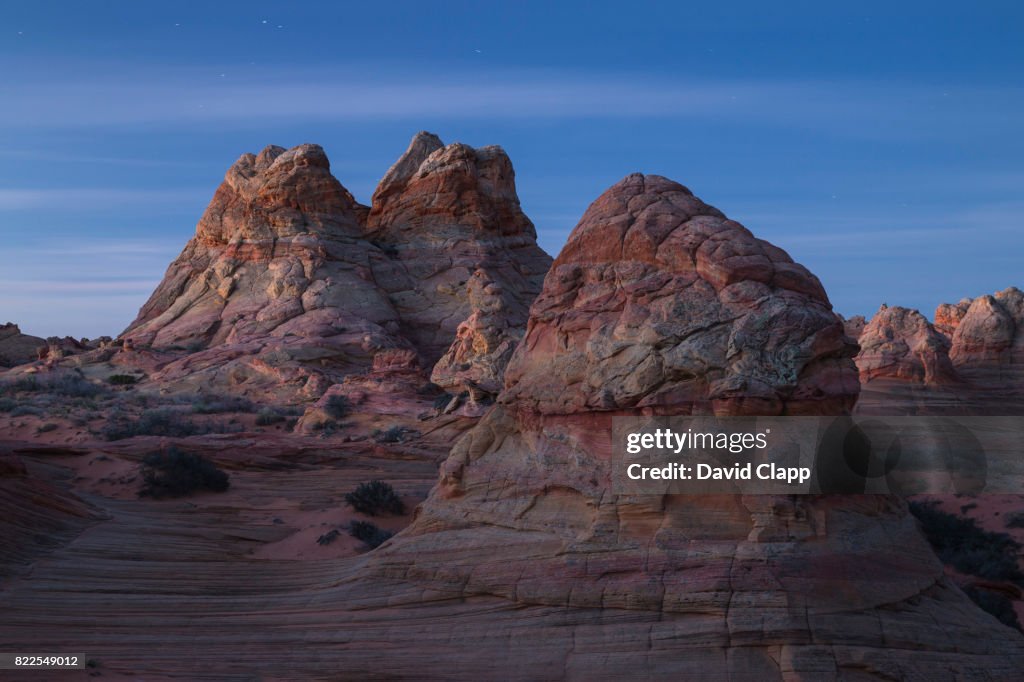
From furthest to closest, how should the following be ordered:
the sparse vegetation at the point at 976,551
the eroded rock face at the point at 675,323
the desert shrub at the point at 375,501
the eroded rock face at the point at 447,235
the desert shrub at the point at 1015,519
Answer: the eroded rock face at the point at 447,235
the desert shrub at the point at 1015,519
the desert shrub at the point at 375,501
the sparse vegetation at the point at 976,551
the eroded rock face at the point at 675,323

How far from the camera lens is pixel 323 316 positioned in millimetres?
41812

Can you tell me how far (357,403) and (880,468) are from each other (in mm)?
20133

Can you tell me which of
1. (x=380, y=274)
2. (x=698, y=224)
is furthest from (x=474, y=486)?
(x=380, y=274)

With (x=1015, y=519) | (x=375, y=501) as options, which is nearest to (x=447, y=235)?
(x=375, y=501)

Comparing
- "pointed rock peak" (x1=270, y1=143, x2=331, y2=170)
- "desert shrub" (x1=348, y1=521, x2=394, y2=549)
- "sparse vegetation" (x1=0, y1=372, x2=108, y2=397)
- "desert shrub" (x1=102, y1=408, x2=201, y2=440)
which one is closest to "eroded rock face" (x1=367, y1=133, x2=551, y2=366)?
"pointed rock peak" (x1=270, y1=143, x2=331, y2=170)

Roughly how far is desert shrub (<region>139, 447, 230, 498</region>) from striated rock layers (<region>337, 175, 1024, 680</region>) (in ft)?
30.0

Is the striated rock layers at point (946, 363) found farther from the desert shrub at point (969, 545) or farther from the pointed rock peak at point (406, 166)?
the pointed rock peak at point (406, 166)

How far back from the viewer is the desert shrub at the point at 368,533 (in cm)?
1502

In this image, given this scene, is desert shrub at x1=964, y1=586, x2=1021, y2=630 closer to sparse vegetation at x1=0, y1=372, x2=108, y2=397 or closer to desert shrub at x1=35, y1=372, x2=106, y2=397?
desert shrub at x1=35, y1=372, x2=106, y2=397

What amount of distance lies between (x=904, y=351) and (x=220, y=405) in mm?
20457

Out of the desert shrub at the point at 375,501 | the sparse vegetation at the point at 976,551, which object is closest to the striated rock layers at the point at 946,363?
the sparse vegetation at the point at 976,551

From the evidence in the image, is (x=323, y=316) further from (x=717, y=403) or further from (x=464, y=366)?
(x=717, y=403)

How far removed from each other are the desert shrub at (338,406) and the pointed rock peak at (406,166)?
80.6 ft

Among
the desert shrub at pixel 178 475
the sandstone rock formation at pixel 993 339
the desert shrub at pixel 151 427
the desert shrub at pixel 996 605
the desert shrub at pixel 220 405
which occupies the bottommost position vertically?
the desert shrub at pixel 996 605
